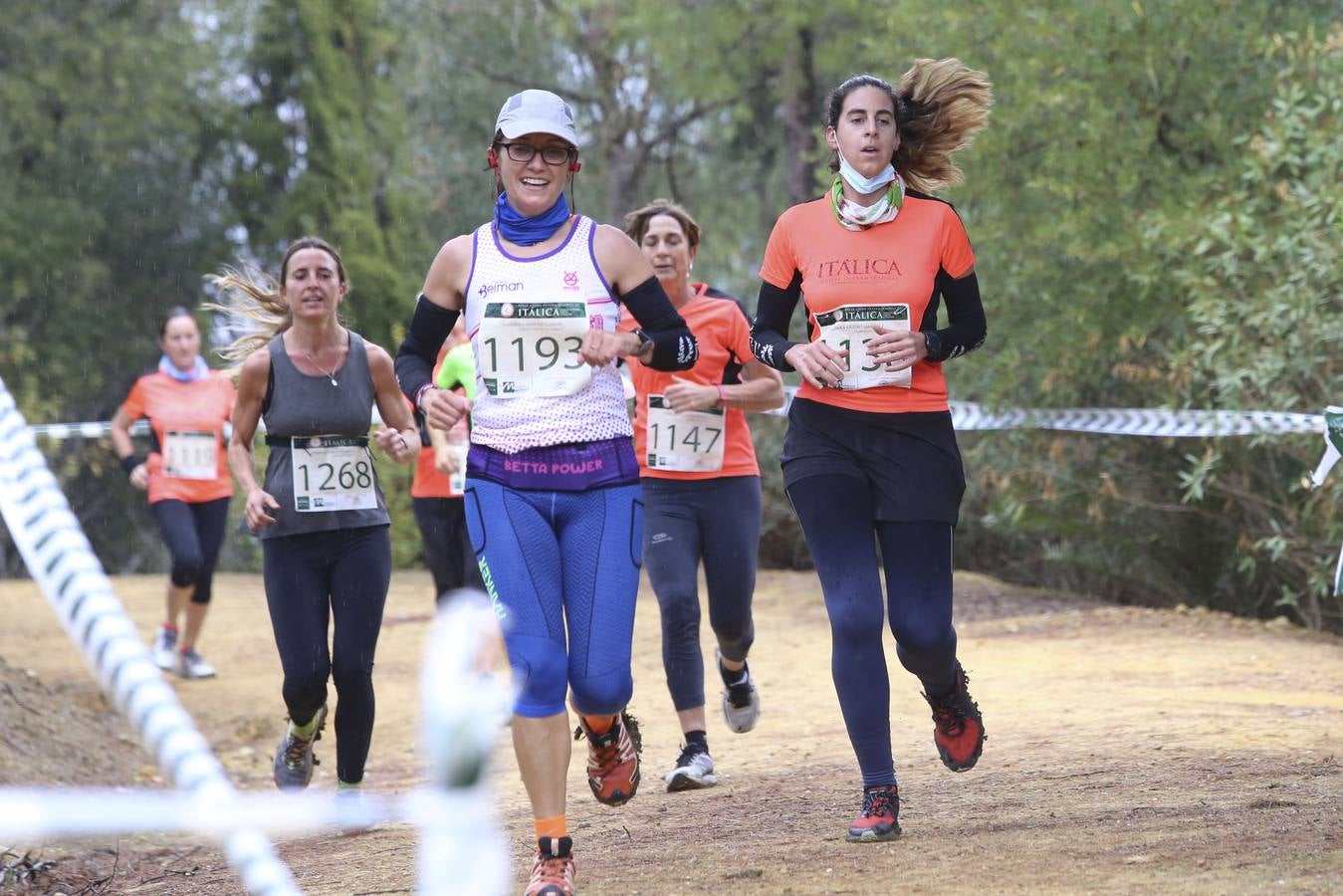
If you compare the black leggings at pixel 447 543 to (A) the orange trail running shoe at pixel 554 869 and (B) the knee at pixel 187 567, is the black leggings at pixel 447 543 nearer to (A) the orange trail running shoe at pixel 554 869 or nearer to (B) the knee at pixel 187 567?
(B) the knee at pixel 187 567

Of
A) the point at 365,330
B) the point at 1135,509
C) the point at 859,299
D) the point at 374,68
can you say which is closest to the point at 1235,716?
the point at 859,299

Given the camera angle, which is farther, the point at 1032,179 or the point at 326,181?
the point at 326,181

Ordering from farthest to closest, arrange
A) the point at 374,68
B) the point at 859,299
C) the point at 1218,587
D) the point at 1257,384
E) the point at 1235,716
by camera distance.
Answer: the point at 374,68 → the point at 1218,587 → the point at 1257,384 → the point at 1235,716 → the point at 859,299

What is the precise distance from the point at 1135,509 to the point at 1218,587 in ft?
3.52

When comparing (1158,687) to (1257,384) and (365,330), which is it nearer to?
(1257,384)

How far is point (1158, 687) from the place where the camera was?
9.04 m

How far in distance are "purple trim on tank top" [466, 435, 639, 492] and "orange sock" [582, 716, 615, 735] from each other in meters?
0.71

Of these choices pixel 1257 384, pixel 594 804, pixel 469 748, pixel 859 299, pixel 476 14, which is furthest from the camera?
pixel 476 14

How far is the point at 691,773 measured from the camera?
22.3 feet

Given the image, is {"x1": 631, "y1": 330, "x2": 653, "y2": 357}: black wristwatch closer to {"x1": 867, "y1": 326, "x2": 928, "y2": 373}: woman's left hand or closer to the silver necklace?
{"x1": 867, "y1": 326, "x2": 928, "y2": 373}: woman's left hand

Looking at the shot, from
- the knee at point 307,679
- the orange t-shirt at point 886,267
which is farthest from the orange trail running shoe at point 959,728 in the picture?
the knee at point 307,679

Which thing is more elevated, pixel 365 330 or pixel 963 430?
pixel 365 330

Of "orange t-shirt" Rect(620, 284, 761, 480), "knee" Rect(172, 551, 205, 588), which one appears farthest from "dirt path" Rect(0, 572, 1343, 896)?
"orange t-shirt" Rect(620, 284, 761, 480)

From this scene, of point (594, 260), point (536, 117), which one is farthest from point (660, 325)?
point (536, 117)
